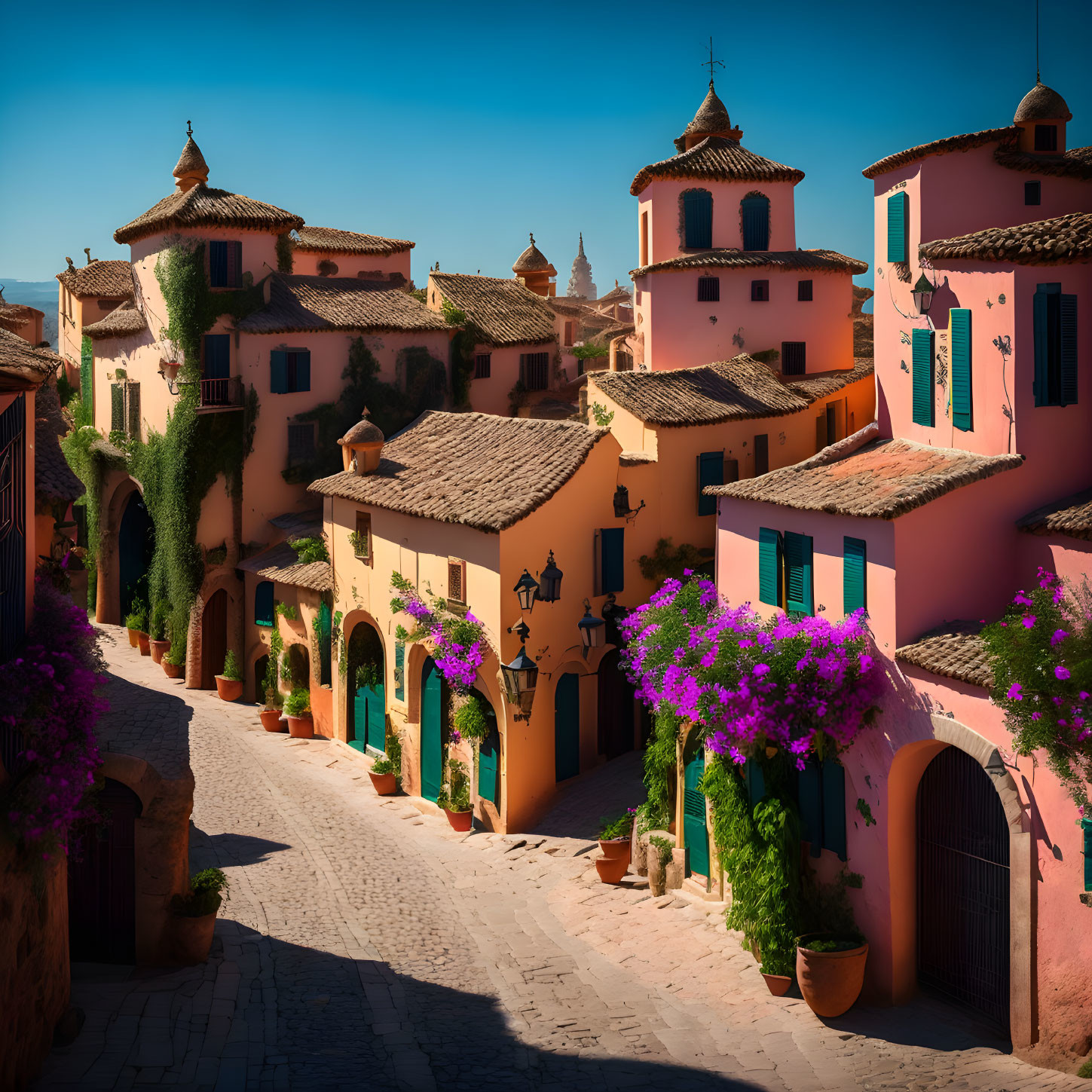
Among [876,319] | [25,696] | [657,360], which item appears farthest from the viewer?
[657,360]

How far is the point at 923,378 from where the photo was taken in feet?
63.4

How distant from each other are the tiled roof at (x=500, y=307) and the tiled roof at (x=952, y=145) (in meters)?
18.2

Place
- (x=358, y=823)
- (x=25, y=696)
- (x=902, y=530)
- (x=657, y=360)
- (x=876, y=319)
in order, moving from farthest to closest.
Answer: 1. (x=657, y=360)
2. (x=358, y=823)
3. (x=876, y=319)
4. (x=902, y=530)
5. (x=25, y=696)

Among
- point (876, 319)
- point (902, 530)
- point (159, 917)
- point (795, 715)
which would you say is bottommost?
point (159, 917)

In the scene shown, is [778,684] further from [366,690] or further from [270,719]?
[270,719]

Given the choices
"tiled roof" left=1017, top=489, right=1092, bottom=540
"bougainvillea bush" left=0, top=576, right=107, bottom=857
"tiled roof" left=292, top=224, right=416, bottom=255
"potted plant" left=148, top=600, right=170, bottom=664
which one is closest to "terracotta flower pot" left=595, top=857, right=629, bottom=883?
"tiled roof" left=1017, top=489, right=1092, bottom=540

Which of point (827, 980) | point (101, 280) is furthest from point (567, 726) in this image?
point (101, 280)

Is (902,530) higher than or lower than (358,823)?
higher

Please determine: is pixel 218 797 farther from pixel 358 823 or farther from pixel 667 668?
pixel 667 668

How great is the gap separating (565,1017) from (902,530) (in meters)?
7.90

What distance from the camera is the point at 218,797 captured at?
27016 mm

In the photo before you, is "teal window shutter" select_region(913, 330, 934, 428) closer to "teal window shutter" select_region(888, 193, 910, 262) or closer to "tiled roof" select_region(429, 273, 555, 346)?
"teal window shutter" select_region(888, 193, 910, 262)

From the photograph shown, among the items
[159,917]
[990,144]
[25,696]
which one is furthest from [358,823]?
[990,144]

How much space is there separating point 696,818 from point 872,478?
248 inches
